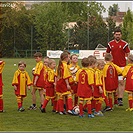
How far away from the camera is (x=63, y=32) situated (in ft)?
163

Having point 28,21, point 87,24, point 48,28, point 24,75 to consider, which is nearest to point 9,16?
point 28,21

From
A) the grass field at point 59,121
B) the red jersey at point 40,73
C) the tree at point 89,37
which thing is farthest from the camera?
the tree at point 89,37

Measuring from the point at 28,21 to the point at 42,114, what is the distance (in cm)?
4427

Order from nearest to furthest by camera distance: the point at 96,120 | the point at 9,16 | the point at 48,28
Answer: the point at 96,120 → the point at 48,28 → the point at 9,16

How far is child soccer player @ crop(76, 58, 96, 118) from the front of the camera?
30.5 feet

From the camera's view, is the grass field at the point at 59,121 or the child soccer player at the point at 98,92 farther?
the child soccer player at the point at 98,92

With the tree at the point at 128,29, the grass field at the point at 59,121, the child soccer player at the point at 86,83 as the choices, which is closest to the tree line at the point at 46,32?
the tree at the point at 128,29

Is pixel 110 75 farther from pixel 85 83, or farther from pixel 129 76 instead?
pixel 85 83

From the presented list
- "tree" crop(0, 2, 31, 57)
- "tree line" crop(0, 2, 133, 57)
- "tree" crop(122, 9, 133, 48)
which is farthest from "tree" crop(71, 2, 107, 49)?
"tree" crop(0, 2, 31, 57)

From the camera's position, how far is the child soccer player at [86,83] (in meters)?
9.30

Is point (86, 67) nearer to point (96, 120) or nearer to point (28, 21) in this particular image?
point (96, 120)

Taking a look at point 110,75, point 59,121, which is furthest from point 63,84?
point 110,75

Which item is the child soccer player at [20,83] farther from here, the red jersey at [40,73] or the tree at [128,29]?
the tree at [128,29]

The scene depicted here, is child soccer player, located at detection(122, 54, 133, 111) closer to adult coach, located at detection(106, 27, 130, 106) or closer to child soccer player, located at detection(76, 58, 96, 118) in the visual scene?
adult coach, located at detection(106, 27, 130, 106)
